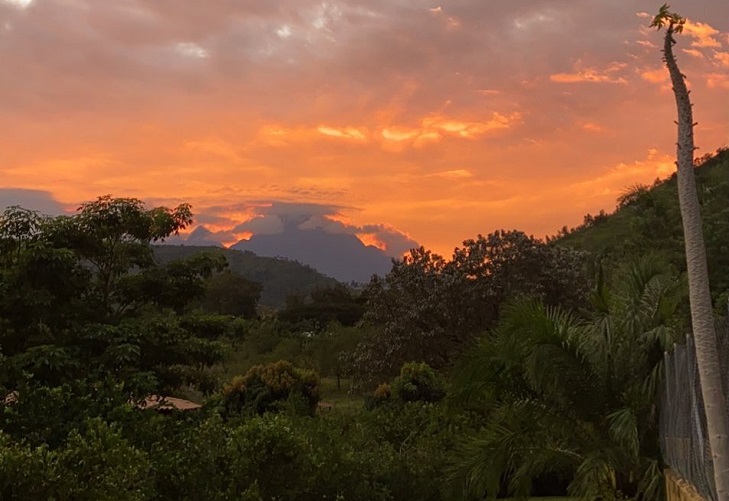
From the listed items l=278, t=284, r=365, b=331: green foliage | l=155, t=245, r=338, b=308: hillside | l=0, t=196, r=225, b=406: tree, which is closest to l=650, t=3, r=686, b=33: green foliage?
l=0, t=196, r=225, b=406: tree

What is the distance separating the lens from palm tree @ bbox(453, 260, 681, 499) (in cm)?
1015

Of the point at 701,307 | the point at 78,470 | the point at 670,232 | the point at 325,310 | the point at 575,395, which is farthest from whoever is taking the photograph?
the point at 325,310

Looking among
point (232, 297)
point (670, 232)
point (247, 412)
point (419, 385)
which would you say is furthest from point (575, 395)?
point (232, 297)

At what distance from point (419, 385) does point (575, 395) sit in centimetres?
1255

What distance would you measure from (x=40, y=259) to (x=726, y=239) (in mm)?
28223

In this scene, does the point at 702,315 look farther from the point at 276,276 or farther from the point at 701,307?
the point at 276,276

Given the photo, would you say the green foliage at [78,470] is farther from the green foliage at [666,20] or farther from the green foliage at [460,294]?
the green foliage at [460,294]

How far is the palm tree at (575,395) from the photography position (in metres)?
10.1

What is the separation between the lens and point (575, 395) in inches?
413

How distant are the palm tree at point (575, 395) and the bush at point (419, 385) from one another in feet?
37.5

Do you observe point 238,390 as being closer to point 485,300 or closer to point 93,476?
point 485,300

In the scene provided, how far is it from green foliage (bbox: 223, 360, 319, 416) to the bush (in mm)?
2877

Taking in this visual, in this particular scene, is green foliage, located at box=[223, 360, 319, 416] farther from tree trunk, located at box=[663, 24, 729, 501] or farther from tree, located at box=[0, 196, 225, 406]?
tree trunk, located at box=[663, 24, 729, 501]

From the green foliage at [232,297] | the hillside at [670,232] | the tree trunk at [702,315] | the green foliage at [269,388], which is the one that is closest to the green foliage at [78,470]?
the tree trunk at [702,315]
